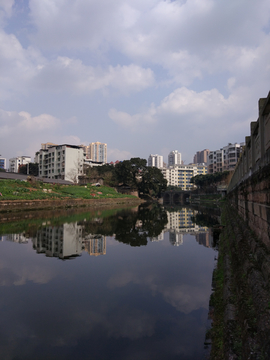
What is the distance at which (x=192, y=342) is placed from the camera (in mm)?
4410

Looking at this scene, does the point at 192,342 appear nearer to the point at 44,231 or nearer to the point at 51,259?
the point at 51,259

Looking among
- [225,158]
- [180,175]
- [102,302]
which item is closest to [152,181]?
[225,158]

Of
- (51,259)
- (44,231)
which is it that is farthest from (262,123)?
(44,231)

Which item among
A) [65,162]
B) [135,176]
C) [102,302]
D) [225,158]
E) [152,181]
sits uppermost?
[225,158]

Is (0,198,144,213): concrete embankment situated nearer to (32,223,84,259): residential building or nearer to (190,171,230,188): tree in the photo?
(32,223,84,259): residential building

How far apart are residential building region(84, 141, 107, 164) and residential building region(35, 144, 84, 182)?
88.6 metres

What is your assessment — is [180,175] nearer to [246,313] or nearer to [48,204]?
[48,204]

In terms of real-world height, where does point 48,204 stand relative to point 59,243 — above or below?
above

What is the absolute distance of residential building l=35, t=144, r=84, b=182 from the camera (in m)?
73.1

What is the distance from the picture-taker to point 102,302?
5.80m

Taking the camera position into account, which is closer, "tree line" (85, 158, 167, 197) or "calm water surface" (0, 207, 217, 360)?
"calm water surface" (0, 207, 217, 360)

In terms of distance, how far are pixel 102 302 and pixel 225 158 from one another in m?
101

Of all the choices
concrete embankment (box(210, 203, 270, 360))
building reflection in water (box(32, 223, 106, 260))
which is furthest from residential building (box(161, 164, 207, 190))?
concrete embankment (box(210, 203, 270, 360))

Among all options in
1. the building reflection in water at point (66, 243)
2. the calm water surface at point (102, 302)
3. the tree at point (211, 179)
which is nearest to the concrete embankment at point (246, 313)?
the calm water surface at point (102, 302)
